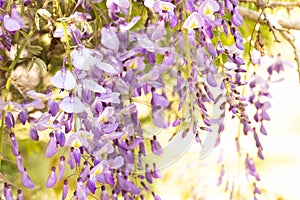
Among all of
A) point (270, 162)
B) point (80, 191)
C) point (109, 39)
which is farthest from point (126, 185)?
point (270, 162)

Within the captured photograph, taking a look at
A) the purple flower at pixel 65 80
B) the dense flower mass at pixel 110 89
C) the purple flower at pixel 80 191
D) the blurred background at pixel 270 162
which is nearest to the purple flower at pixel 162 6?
the dense flower mass at pixel 110 89

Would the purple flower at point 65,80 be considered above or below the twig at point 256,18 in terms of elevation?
above

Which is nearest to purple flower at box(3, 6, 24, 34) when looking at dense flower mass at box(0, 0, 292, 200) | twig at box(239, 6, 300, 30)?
dense flower mass at box(0, 0, 292, 200)

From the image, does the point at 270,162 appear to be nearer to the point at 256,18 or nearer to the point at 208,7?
the point at 256,18

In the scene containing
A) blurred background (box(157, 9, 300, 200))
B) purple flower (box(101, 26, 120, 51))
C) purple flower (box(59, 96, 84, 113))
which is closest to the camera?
purple flower (box(59, 96, 84, 113))

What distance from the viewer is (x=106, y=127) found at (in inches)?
33.0

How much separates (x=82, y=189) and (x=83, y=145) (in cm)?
6

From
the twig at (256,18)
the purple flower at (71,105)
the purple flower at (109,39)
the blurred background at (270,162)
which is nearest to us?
the purple flower at (71,105)

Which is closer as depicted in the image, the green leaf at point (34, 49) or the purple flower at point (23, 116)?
the purple flower at point (23, 116)

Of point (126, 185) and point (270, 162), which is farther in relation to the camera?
point (270, 162)

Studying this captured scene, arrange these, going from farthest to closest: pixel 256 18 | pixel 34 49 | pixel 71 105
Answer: pixel 256 18, pixel 34 49, pixel 71 105

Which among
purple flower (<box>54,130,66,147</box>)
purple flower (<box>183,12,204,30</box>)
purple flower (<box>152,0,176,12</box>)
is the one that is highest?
purple flower (<box>152,0,176,12</box>)

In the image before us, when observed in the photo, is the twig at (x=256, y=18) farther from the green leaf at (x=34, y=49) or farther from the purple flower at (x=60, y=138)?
the purple flower at (x=60, y=138)

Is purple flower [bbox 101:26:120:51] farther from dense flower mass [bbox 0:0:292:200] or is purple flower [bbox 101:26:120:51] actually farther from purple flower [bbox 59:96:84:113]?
purple flower [bbox 59:96:84:113]
